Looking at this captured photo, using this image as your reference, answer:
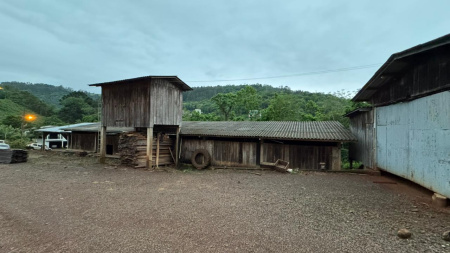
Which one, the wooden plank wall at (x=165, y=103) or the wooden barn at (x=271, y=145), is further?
the wooden plank wall at (x=165, y=103)

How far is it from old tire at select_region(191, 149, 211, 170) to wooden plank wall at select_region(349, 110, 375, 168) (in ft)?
32.1

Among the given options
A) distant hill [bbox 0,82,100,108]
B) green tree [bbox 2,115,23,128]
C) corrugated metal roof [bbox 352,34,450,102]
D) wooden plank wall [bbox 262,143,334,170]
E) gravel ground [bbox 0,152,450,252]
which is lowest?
gravel ground [bbox 0,152,450,252]

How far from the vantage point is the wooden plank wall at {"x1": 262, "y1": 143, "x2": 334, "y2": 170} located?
1359cm

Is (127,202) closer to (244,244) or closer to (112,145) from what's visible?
(244,244)

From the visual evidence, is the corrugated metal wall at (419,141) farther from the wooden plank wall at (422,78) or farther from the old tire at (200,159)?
the old tire at (200,159)

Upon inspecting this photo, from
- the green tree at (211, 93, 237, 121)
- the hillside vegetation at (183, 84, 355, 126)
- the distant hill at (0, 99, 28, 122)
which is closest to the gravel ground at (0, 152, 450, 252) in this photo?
the hillside vegetation at (183, 84, 355, 126)

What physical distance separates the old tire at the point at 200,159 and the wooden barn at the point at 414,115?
9889 mm

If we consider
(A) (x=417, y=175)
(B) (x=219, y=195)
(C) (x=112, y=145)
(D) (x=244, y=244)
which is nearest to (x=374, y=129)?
(A) (x=417, y=175)

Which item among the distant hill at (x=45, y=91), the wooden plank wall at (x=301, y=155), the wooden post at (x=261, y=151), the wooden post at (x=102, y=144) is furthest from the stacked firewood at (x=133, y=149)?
the distant hill at (x=45, y=91)

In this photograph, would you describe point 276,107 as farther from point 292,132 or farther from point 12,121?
point 12,121

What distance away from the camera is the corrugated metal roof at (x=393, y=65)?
241 inches

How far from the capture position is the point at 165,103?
1516cm

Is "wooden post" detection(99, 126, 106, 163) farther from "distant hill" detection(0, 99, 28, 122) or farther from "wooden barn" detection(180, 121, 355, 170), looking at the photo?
"distant hill" detection(0, 99, 28, 122)

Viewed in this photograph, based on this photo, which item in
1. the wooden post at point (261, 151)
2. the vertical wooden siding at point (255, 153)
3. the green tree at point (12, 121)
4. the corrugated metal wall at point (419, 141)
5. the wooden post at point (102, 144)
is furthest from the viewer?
the green tree at point (12, 121)
